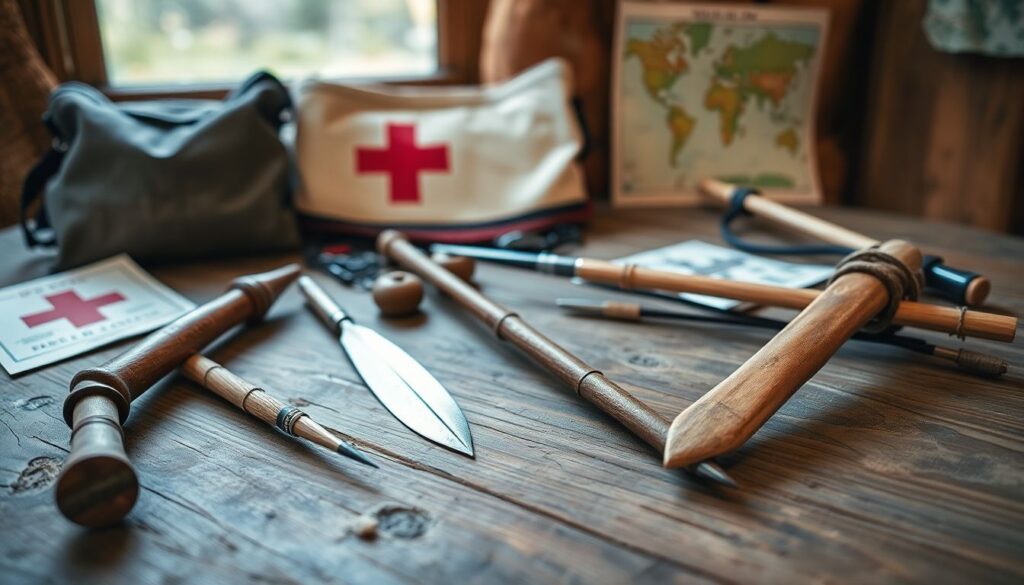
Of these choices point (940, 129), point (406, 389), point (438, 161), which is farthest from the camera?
point (940, 129)

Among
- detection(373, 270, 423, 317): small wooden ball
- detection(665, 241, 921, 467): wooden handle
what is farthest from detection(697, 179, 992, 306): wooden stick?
detection(373, 270, 423, 317): small wooden ball

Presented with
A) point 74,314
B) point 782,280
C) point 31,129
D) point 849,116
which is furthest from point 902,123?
point 31,129

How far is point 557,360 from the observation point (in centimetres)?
81

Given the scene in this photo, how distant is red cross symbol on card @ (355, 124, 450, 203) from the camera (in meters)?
1.37

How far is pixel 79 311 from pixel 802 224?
1093 mm

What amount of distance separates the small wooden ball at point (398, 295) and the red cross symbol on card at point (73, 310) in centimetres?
36

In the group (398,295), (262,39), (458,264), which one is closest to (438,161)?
(458,264)

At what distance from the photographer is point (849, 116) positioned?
5.68 feet

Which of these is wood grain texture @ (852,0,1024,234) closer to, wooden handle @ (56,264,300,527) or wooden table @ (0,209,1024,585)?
wooden table @ (0,209,1024,585)

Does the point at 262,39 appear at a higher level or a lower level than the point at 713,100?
higher

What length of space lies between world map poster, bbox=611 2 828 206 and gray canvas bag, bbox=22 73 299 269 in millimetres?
694

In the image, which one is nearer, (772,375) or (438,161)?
(772,375)

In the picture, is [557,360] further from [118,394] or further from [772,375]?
[118,394]

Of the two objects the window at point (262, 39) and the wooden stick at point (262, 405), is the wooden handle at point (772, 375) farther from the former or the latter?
the window at point (262, 39)
